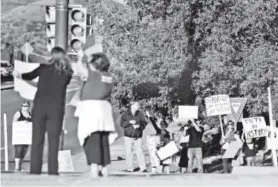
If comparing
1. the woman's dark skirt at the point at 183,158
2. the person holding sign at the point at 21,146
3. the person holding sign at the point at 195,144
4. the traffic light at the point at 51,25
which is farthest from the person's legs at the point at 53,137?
the woman's dark skirt at the point at 183,158

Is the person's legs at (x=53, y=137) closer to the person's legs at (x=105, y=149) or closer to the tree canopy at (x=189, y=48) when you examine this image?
the person's legs at (x=105, y=149)

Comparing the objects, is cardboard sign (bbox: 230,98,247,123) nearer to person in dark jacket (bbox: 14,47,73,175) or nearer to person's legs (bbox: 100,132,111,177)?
person's legs (bbox: 100,132,111,177)

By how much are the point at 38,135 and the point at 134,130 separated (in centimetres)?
664

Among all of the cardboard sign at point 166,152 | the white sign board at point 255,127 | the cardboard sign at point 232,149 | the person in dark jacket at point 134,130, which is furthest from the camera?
the white sign board at point 255,127

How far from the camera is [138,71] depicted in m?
21.0

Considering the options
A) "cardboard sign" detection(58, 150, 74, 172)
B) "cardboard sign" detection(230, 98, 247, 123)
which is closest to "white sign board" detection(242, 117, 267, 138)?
"cardboard sign" detection(230, 98, 247, 123)

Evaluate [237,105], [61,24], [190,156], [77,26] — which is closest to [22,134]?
[77,26]

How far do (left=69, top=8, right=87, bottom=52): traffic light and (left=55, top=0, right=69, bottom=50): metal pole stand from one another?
426 mm

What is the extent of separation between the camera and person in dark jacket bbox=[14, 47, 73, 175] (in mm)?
10156

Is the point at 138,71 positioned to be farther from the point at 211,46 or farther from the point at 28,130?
the point at 28,130

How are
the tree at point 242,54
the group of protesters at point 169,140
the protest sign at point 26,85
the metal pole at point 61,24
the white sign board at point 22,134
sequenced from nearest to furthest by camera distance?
the protest sign at point 26,85 < the metal pole at point 61,24 < the white sign board at point 22,134 < the group of protesters at point 169,140 < the tree at point 242,54

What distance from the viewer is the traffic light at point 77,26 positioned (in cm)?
1290

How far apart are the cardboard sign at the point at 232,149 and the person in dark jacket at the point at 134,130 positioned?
8.96ft

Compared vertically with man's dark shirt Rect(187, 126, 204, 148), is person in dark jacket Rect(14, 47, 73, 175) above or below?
above
